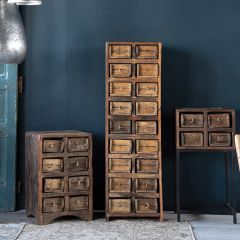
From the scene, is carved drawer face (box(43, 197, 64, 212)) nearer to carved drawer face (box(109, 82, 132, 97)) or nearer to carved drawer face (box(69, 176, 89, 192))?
carved drawer face (box(69, 176, 89, 192))

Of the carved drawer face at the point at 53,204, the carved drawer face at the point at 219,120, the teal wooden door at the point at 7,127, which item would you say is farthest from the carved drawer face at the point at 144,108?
the teal wooden door at the point at 7,127

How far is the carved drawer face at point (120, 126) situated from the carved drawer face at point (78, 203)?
2.27ft

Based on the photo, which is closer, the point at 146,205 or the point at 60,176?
the point at 60,176

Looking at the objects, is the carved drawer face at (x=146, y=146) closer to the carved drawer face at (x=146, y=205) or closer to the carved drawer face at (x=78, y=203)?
the carved drawer face at (x=146, y=205)

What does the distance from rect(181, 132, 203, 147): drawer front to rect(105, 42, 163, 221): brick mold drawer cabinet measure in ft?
0.77

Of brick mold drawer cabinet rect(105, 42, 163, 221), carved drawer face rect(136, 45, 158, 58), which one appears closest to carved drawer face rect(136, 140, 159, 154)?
brick mold drawer cabinet rect(105, 42, 163, 221)

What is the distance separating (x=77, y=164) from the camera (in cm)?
489

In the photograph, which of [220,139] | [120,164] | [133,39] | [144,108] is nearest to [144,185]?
[120,164]

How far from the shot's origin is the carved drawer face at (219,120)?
16.0 feet

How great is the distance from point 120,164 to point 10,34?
1559 mm

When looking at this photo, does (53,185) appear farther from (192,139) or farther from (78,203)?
(192,139)

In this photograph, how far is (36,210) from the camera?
483 centimetres

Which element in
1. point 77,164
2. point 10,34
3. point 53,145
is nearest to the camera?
point 10,34

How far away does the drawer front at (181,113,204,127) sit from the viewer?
4.88 m
